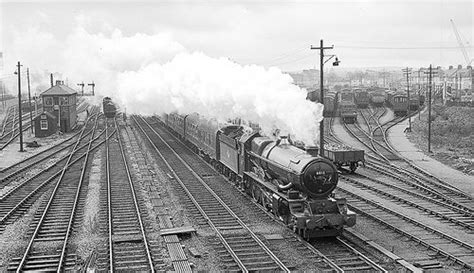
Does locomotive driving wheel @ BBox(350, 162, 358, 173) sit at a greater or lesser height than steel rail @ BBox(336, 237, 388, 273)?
greater

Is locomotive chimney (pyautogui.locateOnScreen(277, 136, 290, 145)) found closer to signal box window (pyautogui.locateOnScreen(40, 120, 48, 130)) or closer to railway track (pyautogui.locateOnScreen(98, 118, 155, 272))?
railway track (pyautogui.locateOnScreen(98, 118, 155, 272))

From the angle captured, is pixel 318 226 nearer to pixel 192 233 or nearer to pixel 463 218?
pixel 192 233

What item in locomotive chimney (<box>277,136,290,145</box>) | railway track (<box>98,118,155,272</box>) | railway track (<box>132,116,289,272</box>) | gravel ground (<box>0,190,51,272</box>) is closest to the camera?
railway track (<box>132,116,289,272</box>)

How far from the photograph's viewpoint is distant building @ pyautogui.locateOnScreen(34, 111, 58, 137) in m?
53.0

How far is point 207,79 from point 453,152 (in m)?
21.8

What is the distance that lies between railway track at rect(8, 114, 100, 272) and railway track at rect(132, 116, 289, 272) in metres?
4.73

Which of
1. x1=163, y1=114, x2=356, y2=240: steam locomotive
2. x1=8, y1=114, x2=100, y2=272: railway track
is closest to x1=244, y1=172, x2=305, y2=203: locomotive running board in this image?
x1=163, y1=114, x2=356, y2=240: steam locomotive

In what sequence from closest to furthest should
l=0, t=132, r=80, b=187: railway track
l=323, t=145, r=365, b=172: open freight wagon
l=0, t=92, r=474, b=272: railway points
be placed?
l=0, t=92, r=474, b=272: railway points
l=0, t=132, r=80, b=187: railway track
l=323, t=145, r=365, b=172: open freight wagon

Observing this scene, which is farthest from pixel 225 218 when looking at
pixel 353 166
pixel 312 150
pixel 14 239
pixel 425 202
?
pixel 353 166

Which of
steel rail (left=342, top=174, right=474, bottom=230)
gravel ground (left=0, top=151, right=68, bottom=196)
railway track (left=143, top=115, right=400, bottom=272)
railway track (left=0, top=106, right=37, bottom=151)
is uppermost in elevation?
railway track (left=0, top=106, right=37, bottom=151)

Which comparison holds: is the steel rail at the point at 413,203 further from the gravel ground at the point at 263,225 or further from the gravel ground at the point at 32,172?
the gravel ground at the point at 32,172

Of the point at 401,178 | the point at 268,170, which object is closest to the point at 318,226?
the point at 268,170

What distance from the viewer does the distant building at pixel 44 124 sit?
174 ft

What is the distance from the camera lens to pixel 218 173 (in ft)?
98.8
